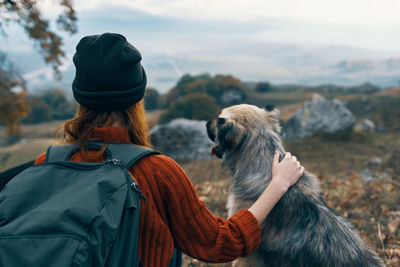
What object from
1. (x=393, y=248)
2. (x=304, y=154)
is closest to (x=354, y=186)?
(x=393, y=248)

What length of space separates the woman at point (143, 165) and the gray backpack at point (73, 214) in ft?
0.47

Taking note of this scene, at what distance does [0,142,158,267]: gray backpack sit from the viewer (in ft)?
4.37

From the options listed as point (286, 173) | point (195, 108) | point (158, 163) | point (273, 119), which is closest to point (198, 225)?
point (158, 163)

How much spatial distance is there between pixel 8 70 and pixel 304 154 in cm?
1189

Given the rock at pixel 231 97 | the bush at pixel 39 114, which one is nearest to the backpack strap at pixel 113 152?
the rock at pixel 231 97

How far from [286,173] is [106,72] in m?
1.56

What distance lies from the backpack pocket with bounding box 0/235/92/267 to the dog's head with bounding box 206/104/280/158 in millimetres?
1661

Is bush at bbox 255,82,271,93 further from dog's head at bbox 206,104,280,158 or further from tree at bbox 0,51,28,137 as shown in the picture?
dog's head at bbox 206,104,280,158

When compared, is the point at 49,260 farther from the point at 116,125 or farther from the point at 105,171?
the point at 116,125

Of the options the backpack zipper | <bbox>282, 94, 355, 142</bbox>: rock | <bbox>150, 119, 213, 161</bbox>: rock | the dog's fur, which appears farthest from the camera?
<bbox>282, 94, 355, 142</bbox>: rock

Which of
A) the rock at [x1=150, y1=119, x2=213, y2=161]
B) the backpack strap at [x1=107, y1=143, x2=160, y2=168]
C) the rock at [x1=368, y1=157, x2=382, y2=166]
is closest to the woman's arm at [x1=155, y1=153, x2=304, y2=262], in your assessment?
the backpack strap at [x1=107, y1=143, x2=160, y2=168]

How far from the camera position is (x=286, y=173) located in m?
2.33

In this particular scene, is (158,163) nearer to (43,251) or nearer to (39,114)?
(43,251)

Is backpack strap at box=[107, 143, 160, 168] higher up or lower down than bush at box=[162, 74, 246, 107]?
higher up
